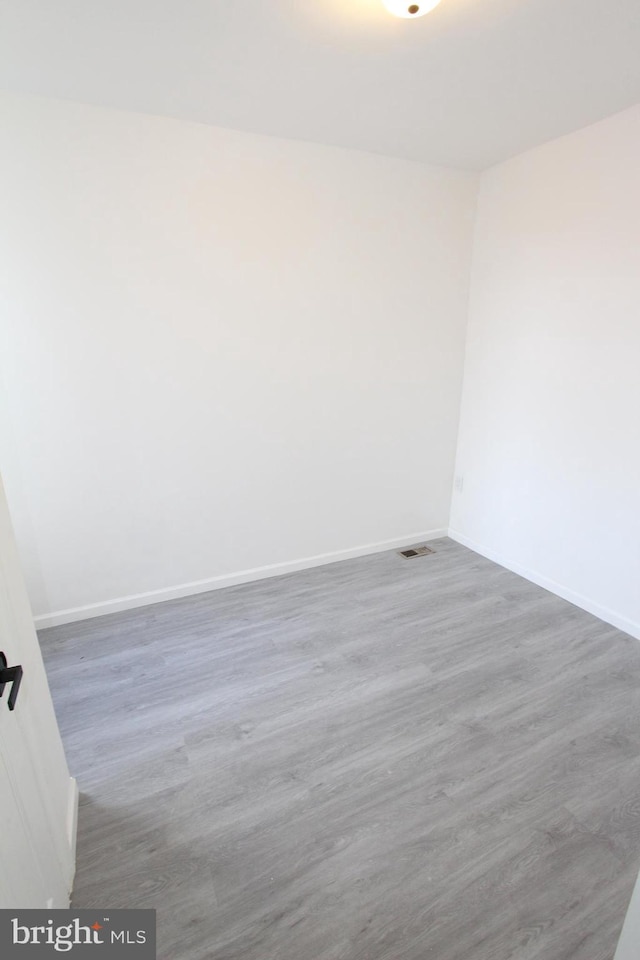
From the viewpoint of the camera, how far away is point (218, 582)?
2.97 meters

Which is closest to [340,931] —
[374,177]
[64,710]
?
[64,710]

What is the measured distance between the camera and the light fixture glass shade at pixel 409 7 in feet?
4.58

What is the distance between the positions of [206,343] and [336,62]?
1.37m

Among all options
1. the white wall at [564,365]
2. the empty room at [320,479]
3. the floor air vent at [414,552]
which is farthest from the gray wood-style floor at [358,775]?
the floor air vent at [414,552]

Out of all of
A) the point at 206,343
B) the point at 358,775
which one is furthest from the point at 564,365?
the point at 358,775

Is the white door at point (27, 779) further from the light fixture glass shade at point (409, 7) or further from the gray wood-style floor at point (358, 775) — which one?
the light fixture glass shade at point (409, 7)

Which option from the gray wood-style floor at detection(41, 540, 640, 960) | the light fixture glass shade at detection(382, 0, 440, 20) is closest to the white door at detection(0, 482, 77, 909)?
the gray wood-style floor at detection(41, 540, 640, 960)

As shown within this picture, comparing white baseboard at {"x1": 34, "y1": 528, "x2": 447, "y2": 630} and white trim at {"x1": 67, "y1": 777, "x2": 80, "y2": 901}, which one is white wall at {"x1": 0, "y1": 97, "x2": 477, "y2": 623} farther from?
white trim at {"x1": 67, "y1": 777, "x2": 80, "y2": 901}

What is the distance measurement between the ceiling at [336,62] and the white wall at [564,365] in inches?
14.0

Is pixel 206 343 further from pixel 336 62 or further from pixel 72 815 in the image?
pixel 72 815

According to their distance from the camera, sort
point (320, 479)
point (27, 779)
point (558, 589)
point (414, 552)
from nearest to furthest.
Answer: point (27, 779), point (558, 589), point (320, 479), point (414, 552)

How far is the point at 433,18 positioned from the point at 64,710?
2985 mm

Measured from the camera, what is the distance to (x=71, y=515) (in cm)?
249

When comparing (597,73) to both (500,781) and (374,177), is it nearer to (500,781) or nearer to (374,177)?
(374,177)
